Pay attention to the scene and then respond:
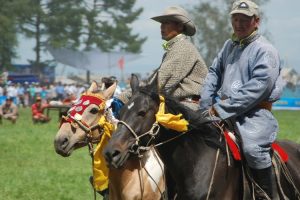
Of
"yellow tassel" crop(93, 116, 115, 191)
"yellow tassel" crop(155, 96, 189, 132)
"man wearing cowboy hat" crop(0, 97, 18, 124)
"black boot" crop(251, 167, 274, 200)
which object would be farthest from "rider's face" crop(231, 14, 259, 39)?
"man wearing cowboy hat" crop(0, 97, 18, 124)

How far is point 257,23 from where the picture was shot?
6484 millimetres

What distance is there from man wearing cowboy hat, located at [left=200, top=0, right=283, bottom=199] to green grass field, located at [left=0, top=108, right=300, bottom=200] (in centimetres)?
490

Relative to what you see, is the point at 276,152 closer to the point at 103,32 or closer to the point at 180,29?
the point at 180,29

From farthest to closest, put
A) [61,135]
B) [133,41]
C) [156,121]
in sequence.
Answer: [133,41] < [61,135] < [156,121]

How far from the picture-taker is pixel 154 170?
6832 millimetres

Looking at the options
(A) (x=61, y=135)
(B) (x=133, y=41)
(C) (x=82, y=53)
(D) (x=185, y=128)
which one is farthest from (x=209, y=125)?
(B) (x=133, y=41)

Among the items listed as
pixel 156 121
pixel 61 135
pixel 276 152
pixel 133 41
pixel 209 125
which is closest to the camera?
pixel 156 121

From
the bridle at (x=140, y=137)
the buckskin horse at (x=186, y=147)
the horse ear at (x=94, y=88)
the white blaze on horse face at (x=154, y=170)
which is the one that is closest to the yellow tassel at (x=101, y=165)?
the horse ear at (x=94, y=88)

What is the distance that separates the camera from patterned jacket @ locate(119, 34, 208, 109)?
6805 millimetres

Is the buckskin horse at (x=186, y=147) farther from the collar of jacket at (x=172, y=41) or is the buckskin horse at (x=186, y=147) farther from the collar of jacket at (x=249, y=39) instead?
the collar of jacket at (x=172, y=41)

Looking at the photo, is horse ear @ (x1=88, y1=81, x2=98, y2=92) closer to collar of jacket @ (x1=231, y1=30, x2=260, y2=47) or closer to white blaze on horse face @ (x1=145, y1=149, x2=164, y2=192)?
white blaze on horse face @ (x1=145, y1=149, x2=164, y2=192)

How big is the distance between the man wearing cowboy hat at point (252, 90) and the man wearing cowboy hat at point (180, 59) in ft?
1.50

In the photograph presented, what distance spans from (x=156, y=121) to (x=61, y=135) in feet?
6.49

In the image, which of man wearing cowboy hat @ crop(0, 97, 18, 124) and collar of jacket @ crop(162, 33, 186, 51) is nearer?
collar of jacket @ crop(162, 33, 186, 51)
